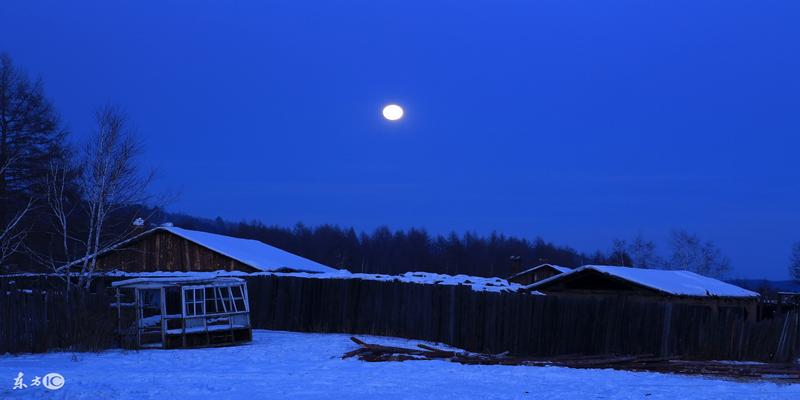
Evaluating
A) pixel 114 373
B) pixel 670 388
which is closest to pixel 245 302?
pixel 114 373

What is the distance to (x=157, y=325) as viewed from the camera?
23.0 meters

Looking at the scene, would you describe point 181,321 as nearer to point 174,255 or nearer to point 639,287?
point 174,255

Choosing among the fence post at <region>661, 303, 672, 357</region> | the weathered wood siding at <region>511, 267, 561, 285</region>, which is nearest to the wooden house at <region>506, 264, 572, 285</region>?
the weathered wood siding at <region>511, 267, 561, 285</region>

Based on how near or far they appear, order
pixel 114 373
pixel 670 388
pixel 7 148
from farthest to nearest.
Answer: pixel 7 148
pixel 114 373
pixel 670 388

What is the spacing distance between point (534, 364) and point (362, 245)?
112 m

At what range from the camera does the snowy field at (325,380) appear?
1305 cm

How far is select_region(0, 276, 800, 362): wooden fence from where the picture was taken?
2022cm

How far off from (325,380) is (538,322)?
877 centimetres

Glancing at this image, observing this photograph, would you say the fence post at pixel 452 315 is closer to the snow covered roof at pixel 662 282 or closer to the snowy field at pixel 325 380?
the snowy field at pixel 325 380

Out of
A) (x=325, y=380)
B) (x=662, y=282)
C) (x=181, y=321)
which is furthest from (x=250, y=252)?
(x=325, y=380)

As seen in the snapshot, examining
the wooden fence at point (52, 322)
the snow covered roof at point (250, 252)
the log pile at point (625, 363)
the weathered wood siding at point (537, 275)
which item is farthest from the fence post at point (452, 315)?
the weathered wood siding at point (537, 275)

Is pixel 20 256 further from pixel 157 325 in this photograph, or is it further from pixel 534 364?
pixel 534 364

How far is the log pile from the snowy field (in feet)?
2.42

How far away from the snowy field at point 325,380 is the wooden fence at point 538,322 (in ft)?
16.0
